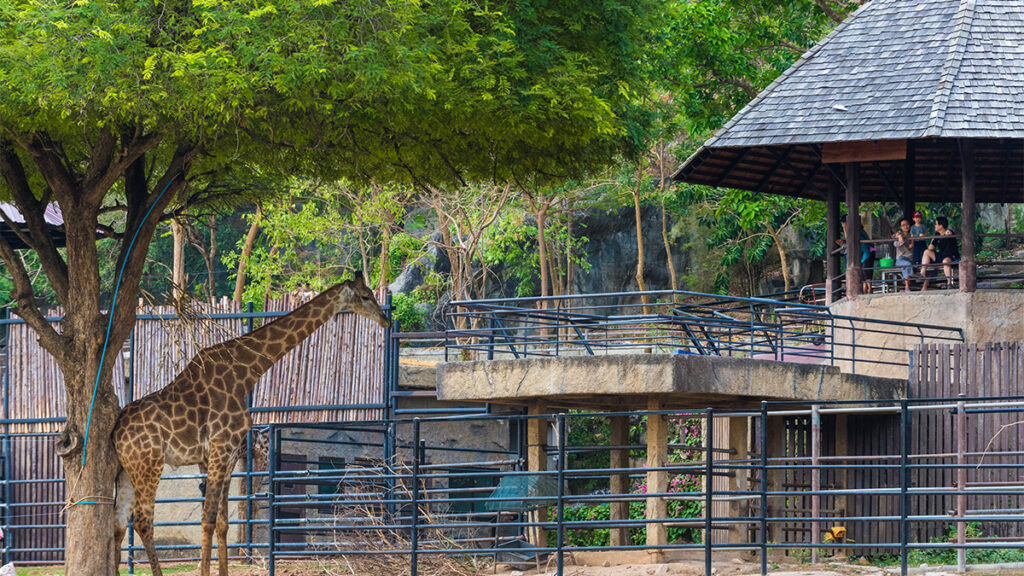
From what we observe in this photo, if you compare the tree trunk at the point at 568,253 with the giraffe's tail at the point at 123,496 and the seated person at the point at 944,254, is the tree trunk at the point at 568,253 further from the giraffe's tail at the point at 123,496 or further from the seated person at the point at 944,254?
the giraffe's tail at the point at 123,496

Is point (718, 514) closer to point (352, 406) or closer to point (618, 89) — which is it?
point (352, 406)

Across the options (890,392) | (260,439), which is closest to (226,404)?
(260,439)

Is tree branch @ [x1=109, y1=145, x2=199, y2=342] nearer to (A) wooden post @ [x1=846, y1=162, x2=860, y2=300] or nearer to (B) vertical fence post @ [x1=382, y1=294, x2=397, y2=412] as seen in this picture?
(B) vertical fence post @ [x1=382, y1=294, x2=397, y2=412]

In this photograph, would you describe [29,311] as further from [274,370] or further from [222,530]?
[274,370]

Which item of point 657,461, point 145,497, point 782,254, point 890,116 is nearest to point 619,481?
point 657,461

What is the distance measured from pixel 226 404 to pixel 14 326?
25.1 feet

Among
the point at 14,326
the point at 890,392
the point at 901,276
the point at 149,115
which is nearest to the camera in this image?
the point at 149,115

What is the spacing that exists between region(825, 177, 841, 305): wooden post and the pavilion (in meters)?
0.02

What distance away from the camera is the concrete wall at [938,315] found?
1955cm

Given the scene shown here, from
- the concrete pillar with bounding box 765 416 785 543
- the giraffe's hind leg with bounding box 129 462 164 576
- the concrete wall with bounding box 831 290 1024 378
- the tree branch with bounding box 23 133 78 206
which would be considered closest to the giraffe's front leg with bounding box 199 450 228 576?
the giraffe's hind leg with bounding box 129 462 164 576

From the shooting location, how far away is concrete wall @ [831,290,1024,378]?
19.5 m

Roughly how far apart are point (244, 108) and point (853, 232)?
11.5 metres

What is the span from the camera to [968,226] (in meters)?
19.8

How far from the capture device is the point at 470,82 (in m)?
13.2
